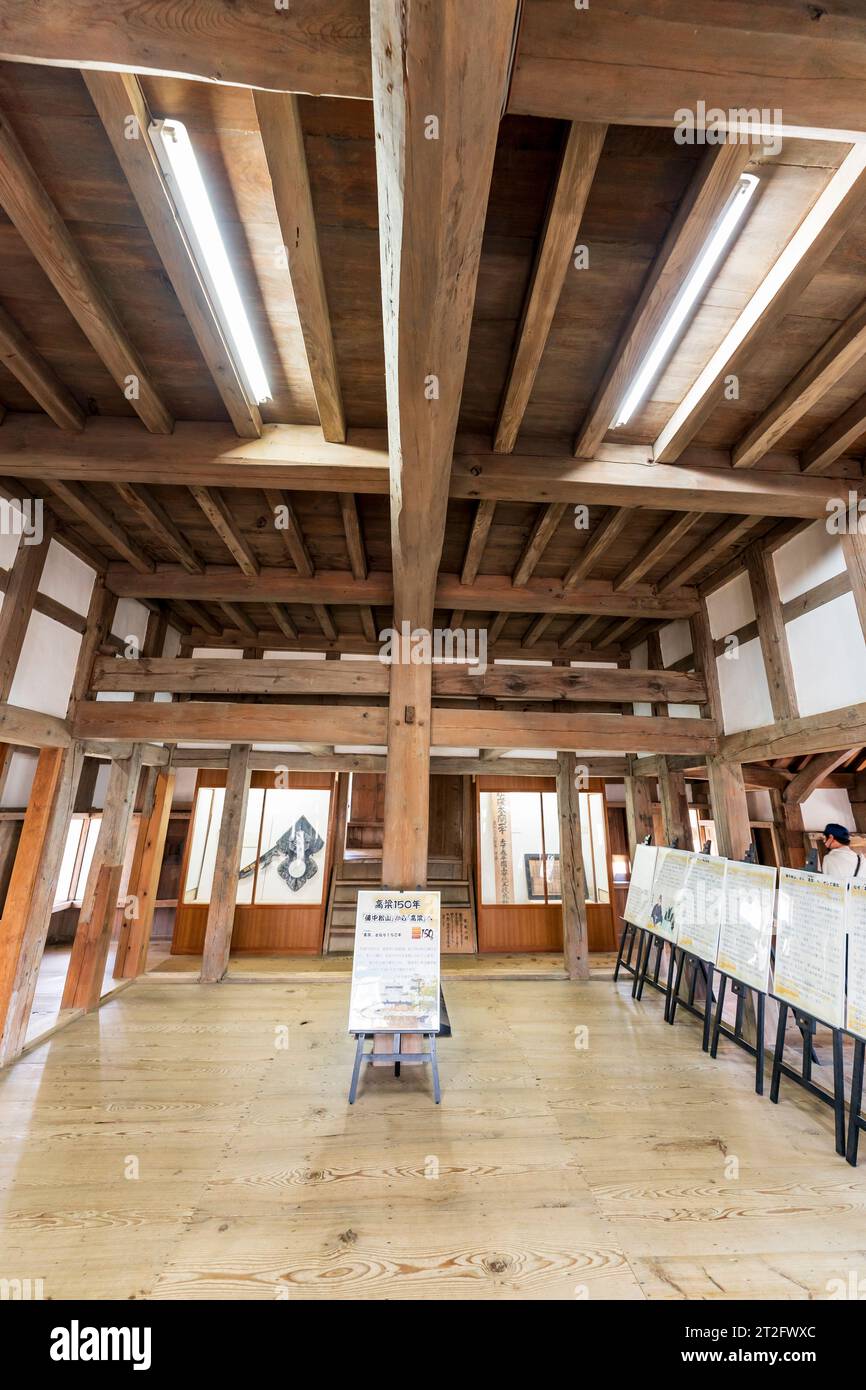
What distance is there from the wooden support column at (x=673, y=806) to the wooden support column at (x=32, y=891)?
17.8 ft

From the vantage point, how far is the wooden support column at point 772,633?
3.97 meters

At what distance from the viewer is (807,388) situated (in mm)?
2576

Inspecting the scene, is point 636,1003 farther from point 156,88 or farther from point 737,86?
point 156,88

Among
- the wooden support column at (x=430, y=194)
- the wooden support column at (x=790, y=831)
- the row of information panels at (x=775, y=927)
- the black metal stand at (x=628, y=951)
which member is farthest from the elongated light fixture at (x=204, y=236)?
the wooden support column at (x=790, y=831)

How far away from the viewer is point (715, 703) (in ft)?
15.6

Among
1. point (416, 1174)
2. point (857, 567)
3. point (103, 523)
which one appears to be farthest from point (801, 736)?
point (103, 523)

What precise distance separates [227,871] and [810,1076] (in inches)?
199

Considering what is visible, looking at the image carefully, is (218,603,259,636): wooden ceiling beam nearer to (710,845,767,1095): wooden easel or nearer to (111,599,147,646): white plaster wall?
(111,599,147,646): white plaster wall

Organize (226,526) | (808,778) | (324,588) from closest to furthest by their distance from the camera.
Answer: (226,526)
(324,588)
(808,778)

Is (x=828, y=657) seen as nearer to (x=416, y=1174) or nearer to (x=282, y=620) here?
(x=416, y=1174)

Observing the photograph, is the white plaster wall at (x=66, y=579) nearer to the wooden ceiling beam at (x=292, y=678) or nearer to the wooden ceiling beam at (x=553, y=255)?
the wooden ceiling beam at (x=292, y=678)

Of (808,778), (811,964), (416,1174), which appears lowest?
(416,1174)

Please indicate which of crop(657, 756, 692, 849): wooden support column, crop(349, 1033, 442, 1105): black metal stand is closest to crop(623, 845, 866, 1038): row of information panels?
crop(657, 756, 692, 849): wooden support column

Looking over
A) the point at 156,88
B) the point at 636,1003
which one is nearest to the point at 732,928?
the point at 636,1003
